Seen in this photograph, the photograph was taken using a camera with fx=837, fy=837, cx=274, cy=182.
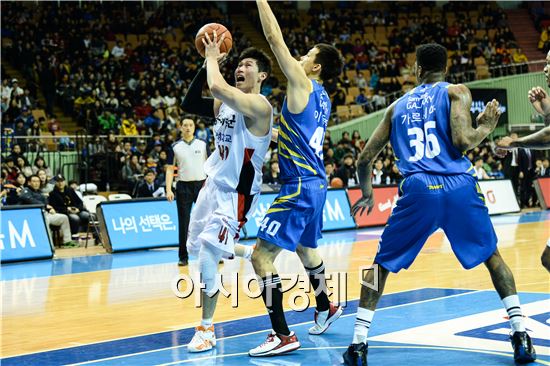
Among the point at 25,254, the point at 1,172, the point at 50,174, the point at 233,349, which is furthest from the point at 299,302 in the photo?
the point at 50,174

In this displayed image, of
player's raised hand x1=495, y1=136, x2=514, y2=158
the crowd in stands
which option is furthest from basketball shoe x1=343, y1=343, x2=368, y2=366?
the crowd in stands

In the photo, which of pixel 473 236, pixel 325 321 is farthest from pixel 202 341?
pixel 473 236

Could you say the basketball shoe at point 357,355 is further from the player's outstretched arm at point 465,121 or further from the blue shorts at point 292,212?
the player's outstretched arm at point 465,121

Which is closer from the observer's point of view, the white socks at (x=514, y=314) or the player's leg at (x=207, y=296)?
the white socks at (x=514, y=314)

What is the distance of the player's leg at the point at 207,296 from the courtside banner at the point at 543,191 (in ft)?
61.8

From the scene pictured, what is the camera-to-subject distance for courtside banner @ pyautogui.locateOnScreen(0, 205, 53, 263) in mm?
13328

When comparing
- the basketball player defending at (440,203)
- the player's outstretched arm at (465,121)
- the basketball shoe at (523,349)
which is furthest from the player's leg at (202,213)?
the basketball shoe at (523,349)

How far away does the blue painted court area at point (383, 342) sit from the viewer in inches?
230

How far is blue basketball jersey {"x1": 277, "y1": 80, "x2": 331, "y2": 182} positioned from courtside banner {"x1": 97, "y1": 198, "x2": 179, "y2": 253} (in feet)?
29.0

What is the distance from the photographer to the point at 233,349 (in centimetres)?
628

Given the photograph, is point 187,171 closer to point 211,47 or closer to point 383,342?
point 211,47

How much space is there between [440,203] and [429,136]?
0.48 meters

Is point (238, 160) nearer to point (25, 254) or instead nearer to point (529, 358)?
point (529, 358)

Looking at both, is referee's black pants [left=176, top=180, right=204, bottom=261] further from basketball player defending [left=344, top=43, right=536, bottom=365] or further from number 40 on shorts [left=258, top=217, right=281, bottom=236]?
basketball player defending [left=344, top=43, right=536, bottom=365]
